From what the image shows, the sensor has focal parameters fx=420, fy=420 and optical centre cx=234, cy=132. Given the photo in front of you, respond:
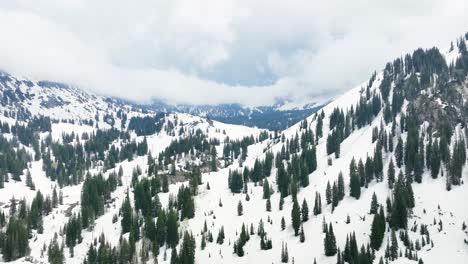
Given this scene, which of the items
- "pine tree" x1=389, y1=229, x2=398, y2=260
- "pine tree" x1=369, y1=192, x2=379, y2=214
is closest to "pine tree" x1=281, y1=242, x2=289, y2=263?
"pine tree" x1=389, y1=229, x2=398, y2=260

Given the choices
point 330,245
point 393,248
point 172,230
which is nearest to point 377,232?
point 393,248

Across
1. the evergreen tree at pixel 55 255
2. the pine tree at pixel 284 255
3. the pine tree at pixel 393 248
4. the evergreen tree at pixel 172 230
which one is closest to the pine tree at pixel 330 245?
the pine tree at pixel 284 255

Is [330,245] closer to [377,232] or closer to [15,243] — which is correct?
[377,232]

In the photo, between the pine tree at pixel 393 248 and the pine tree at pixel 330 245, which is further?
the pine tree at pixel 330 245

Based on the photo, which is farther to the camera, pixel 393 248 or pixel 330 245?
pixel 330 245

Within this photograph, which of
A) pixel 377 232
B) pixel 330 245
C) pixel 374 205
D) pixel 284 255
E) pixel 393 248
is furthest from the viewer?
pixel 374 205

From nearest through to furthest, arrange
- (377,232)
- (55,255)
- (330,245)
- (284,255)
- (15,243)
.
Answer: (377,232) < (330,245) < (284,255) < (55,255) < (15,243)

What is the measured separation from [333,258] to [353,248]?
1057cm

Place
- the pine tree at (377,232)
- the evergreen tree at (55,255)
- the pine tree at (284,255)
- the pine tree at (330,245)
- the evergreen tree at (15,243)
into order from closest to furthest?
the pine tree at (377,232) → the pine tree at (330,245) → the pine tree at (284,255) → the evergreen tree at (55,255) → the evergreen tree at (15,243)

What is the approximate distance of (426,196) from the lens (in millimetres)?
187625

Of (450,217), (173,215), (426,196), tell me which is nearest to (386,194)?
(426,196)

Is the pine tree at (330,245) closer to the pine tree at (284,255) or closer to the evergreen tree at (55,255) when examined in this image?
the pine tree at (284,255)

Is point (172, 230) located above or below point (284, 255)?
above

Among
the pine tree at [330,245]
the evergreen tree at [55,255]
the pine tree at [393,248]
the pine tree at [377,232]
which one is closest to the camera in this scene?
the pine tree at [393,248]
